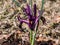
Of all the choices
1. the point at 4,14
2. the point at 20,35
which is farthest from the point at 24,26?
the point at 4,14

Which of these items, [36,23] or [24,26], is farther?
[24,26]

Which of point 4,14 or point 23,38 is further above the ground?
point 4,14

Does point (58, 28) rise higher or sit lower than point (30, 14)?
lower

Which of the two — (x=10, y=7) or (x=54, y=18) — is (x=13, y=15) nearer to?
(x=10, y=7)

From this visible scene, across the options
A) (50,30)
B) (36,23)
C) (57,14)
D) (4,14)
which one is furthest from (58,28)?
(4,14)

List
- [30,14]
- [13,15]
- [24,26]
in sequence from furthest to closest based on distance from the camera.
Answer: [13,15], [24,26], [30,14]

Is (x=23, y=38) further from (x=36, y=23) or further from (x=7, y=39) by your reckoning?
(x=36, y=23)

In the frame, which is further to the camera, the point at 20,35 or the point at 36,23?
the point at 20,35

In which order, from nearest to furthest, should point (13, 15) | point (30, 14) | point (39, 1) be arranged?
point (30, 14) < point (13, 15) < point (39, 1)

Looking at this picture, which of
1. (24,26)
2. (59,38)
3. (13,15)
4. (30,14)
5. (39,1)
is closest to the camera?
(30,14)
